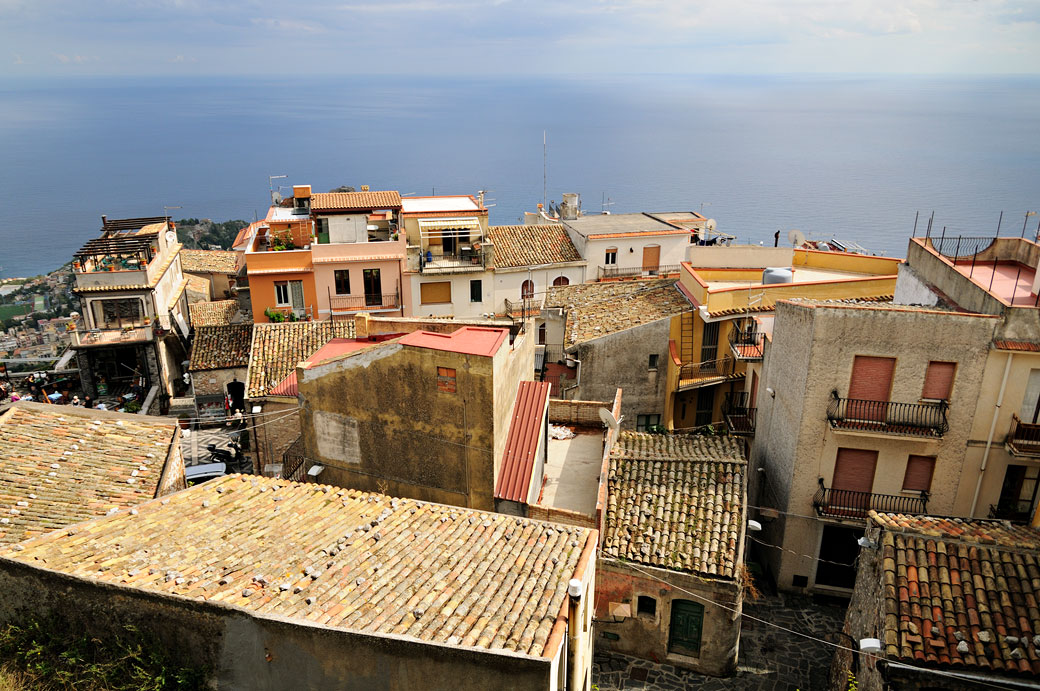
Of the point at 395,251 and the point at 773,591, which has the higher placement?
the point at 395,251

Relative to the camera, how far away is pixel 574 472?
62.8 feet

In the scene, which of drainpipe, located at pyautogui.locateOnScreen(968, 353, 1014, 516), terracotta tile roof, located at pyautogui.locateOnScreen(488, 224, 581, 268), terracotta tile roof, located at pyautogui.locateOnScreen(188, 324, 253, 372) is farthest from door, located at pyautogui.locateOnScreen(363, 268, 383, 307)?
drainpipe, located at pyautogui.locateOnScreen(968, 353, 1014, 516)

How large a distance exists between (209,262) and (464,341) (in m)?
39.1

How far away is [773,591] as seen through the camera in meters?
19.5

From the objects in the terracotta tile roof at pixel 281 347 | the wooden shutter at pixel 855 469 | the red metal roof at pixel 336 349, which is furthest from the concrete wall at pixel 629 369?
the red metal roof at pixel 336 349

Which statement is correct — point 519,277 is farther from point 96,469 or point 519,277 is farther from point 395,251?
point 96,469

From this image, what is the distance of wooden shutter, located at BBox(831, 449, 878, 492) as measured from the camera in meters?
18.6

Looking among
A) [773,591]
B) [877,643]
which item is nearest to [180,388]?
[773,591]

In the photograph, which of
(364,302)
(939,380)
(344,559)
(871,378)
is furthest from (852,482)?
(364,302)

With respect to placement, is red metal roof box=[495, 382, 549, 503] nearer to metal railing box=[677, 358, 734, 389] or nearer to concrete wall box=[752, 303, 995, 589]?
concrete wall box=[752, 303, 995, 589]

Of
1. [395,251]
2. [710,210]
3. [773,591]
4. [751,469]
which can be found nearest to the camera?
[773,591]

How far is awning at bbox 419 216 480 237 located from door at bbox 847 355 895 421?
23.7m

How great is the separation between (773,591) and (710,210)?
12339cm

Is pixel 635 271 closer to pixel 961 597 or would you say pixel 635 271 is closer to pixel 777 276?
pixel 777 276
